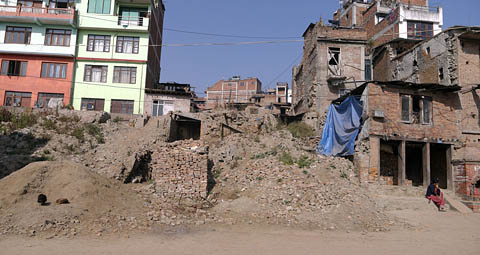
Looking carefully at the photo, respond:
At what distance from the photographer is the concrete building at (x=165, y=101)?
28844 millimetres

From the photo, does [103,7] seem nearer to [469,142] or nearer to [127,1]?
[127,1]

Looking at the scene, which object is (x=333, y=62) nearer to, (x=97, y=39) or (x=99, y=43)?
(x=99, y=43)

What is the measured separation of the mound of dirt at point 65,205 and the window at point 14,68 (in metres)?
19.3

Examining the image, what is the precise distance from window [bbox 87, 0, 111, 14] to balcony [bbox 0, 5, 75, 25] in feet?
5.51

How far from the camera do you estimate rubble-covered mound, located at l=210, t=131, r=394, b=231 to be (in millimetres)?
13336

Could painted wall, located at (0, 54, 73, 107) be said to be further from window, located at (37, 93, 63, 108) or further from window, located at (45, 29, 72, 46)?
window, located at (45, 29, 72, 46)

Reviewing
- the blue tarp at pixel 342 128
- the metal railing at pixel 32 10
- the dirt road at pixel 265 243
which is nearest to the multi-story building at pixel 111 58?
the metal railing at pixel 32 10

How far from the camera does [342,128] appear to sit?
1970 cm

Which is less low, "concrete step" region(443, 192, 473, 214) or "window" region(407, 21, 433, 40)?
"window" region(407, 21, 433, 40)

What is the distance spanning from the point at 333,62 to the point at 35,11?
26630mm

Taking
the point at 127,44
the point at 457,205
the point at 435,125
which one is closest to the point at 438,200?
the point at 457,205

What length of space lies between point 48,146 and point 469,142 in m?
24.0

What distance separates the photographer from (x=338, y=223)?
13.0 metres

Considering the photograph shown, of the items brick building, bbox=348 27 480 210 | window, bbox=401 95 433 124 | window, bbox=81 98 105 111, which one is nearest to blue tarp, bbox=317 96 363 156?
brick building, bbox=348 27 480 210
